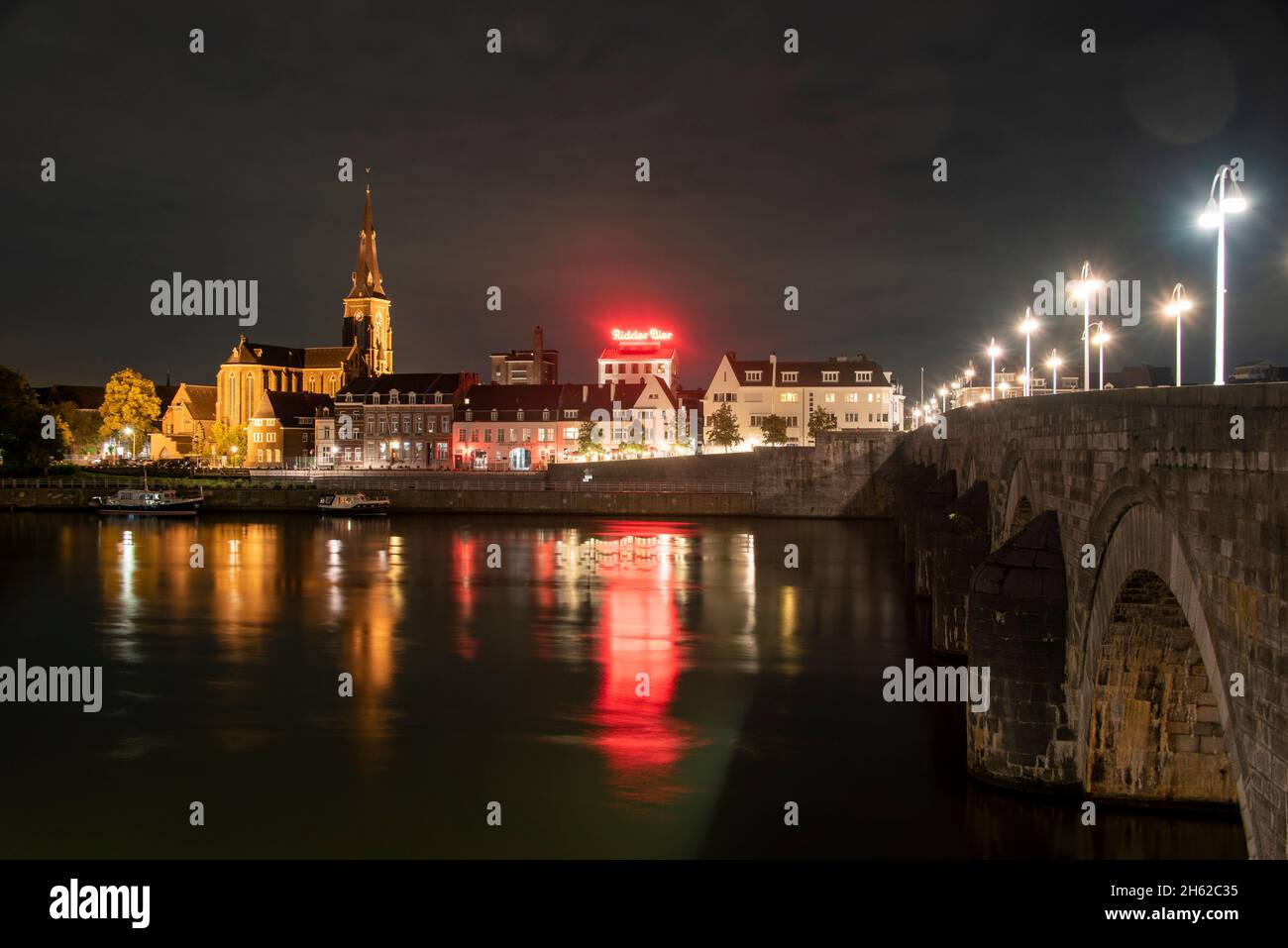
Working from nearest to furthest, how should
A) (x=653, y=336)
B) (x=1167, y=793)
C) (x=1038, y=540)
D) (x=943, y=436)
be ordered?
1. (x=1167, y=793)
2. (x=1038, y=540)
3. (x=943, y=436)
4. (x=653, y=336)

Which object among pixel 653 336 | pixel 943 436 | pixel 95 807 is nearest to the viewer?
pixel 95 807

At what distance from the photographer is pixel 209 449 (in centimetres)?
15162

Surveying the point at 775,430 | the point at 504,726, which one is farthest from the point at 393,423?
the point at 504,726

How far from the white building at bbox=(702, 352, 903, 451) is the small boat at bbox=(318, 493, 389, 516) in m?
39.8

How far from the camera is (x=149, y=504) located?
8588 cm

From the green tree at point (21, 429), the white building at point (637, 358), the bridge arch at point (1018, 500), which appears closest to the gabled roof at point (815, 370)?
the white building at point (637, 358)

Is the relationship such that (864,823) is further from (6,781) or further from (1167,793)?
(6,781)

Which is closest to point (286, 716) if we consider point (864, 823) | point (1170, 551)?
point (864, 823)

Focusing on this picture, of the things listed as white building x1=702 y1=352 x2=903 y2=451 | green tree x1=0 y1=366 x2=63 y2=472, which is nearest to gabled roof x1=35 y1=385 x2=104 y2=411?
green tree x1=0 y1=366 x2=63 y2=472

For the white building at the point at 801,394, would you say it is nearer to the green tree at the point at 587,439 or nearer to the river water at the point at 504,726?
the green tree at the point at 587,439

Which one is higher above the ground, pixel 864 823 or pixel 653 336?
pixel 653 336

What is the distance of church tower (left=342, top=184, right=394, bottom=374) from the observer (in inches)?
6658

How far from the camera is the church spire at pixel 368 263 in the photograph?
173 metres

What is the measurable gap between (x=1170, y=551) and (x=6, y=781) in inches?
845
